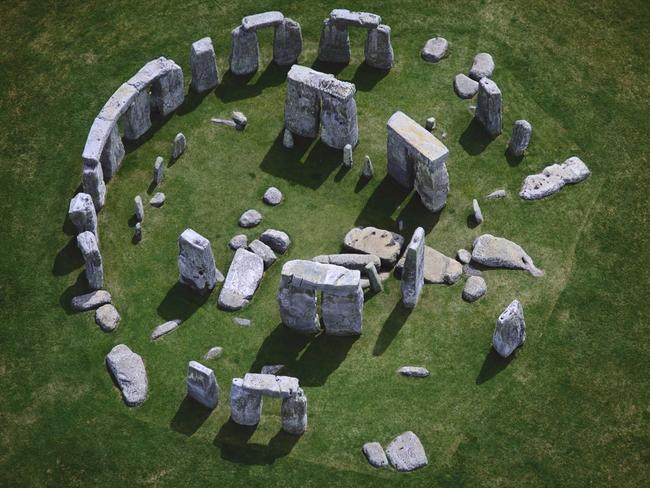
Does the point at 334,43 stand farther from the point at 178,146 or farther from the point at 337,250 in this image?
the point at 337,250

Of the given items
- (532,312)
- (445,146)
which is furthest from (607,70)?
(532,312)

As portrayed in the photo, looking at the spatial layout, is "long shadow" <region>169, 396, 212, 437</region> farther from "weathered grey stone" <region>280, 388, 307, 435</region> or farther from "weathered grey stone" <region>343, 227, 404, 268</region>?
"weathered grey stone" <region>343, 227, 404, 268</region>

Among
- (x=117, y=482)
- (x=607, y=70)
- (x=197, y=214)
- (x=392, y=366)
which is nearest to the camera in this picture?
(x=117, y=482)

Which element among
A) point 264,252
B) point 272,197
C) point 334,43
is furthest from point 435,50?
point 264,252

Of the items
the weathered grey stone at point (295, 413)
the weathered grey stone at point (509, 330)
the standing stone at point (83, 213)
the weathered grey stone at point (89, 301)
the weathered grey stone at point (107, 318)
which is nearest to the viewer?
the weathered grey stone at point (295, 413)

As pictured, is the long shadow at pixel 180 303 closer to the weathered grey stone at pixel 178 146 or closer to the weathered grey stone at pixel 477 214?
the weathered grey stone at pixel 178 146

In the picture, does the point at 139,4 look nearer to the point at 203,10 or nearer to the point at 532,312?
the point at 203,10

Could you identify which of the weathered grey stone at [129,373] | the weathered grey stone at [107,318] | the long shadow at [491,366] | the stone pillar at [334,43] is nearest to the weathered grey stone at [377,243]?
the long shadow at [491,366]
